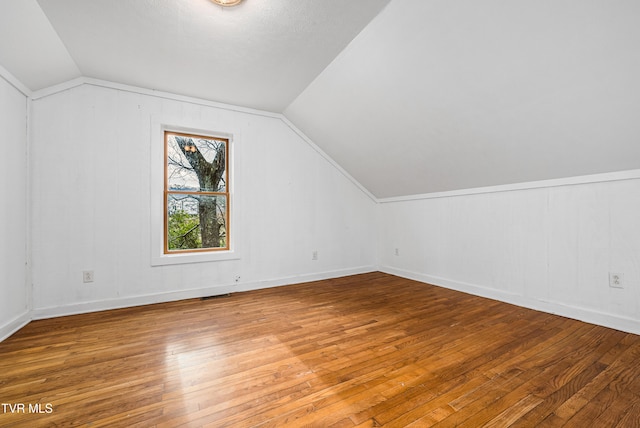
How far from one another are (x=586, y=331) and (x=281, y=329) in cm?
249

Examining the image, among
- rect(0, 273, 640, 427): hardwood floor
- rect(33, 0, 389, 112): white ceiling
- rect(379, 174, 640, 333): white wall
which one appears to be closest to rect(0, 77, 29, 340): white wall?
rect(0, 273, 640, 427): hardwood floor

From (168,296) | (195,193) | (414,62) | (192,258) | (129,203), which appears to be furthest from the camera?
(195,193)

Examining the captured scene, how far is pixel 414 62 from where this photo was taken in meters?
2.29

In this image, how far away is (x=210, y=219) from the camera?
353cm

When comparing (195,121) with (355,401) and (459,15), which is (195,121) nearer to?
(459,15)

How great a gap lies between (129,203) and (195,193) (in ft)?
2.28

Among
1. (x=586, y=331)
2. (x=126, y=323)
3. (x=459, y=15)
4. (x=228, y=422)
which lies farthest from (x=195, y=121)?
(x=586, y=331)

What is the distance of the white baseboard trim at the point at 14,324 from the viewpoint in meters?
2.16

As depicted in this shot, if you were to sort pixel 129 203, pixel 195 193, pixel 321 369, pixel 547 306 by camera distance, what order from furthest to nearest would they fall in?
pixel 195 193, pixel 129 203, pixel 547 306, pixel 321 369

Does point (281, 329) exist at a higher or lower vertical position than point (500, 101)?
lower

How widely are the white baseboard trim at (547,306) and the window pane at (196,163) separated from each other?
3166 mm

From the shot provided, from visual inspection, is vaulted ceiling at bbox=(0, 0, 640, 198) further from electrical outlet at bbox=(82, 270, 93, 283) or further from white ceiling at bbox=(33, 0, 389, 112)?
electrical outlet at bbox=(82, 270, 93, 283)

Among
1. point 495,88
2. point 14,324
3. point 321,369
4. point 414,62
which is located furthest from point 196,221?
point 495,88

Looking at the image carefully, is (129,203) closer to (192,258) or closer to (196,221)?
(196,221)
